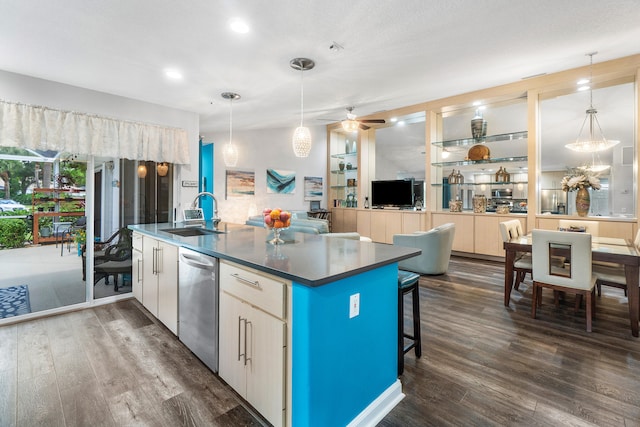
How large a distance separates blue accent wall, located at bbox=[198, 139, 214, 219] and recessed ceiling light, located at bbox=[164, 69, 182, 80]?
2.98 metres

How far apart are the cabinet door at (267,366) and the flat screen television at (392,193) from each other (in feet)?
18.3

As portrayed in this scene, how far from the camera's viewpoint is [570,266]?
9.25 ft

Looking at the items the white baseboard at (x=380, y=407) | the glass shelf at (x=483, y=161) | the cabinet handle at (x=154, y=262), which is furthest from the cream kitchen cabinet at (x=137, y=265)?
the glass shelf at (x=483, y=161)

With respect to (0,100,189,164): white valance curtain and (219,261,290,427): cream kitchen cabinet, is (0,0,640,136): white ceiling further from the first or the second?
(219,261,290,427): cream kitchen cabinet

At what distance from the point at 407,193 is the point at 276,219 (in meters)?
5.02

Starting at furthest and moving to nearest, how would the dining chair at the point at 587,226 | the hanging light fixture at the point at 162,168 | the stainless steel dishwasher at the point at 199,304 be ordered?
the hanging light fixture at the point at 162,168 → the dining chair at the point at 587,226 → the stainless steel dishwasher at the point at 199,304

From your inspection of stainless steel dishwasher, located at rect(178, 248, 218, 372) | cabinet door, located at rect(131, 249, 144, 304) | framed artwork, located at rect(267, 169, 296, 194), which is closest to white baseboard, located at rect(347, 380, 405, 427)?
stainless steel dishwasher, located at rect(178, 248, 218, 372)

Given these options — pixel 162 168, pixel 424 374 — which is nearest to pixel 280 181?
pixel 162 168

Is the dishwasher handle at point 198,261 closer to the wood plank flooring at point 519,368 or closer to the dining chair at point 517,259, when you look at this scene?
the wood plank flooring at point 519,368

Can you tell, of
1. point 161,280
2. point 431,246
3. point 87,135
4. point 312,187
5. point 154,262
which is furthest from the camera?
point 312,187

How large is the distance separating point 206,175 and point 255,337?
5.45 metres

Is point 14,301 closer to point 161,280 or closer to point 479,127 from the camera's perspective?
point 161,280

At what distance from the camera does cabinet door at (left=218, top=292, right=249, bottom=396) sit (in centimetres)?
170

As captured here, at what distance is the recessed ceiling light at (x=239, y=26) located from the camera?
97.6 inches
